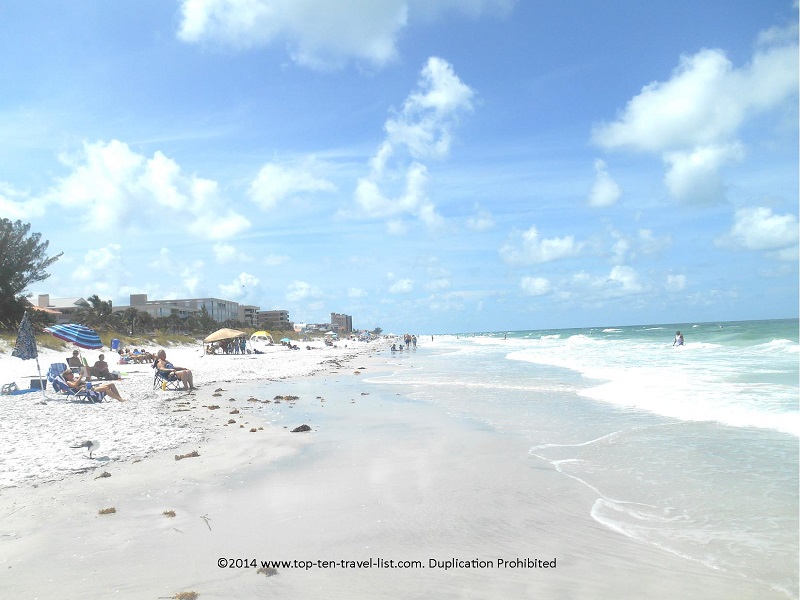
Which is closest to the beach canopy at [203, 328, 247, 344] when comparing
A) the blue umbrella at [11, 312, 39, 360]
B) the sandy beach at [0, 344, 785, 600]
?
the blue umbrella at [11, 312, 39, 360]

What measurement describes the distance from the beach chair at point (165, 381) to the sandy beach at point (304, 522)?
6.28 metres

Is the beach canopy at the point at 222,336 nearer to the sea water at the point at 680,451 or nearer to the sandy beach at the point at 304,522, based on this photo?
the sea water at the point at 680,451

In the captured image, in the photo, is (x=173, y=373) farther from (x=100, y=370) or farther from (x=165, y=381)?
(x=100, y=370)

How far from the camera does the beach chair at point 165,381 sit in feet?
54.9

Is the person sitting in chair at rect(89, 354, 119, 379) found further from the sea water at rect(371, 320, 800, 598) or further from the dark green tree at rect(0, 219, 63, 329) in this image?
the dark green tree at rect(0, 219, 63, 329)

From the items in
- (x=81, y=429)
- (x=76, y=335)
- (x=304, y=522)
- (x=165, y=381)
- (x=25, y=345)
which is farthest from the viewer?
(x=165, y=381)

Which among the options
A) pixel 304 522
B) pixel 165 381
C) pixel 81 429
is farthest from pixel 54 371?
pixel 304 522

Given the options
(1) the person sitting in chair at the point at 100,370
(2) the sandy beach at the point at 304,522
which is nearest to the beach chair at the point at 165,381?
(1) the person sitting in chair at the point at 100,370

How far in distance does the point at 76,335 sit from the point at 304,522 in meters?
13.5

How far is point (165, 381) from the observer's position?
55.3 ft

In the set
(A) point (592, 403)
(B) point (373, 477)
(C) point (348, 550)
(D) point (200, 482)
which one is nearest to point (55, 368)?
(D) point (200, 482)

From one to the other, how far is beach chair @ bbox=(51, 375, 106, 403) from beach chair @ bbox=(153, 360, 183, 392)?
2.98 metres

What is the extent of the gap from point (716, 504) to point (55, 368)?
54.0ft

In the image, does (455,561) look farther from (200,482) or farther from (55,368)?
(55,368)
